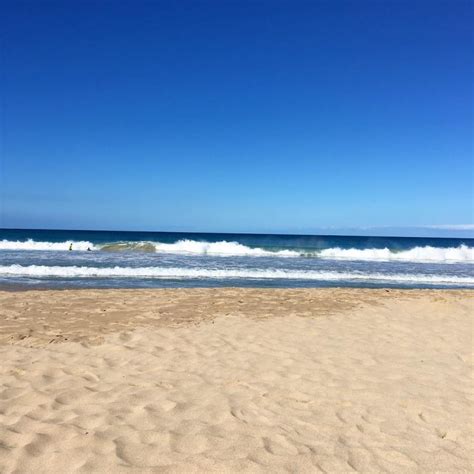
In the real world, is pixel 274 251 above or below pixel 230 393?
above

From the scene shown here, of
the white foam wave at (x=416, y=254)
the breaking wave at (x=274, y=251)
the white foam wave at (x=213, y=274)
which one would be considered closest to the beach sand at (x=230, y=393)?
the white foam wave at (x=213, y=274)

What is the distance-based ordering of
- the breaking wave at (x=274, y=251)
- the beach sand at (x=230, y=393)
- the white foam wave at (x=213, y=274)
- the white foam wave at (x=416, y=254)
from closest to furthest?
the beach sand at (x=230, y=393), the white foam wave at (x=213, y=274), the white foam wave at (x=416, y=254), the breaking wave at (x=274, y=251)

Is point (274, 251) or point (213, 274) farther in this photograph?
point (274, 251)

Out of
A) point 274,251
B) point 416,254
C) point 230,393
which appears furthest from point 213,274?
point 416,254

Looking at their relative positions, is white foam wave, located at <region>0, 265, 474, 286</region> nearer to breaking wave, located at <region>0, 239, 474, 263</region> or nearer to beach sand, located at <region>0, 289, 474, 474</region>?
beach sand, located at <region>0, 289, 474, 474</region>

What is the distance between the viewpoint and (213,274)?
58.4ft

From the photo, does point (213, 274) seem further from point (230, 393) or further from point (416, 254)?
point (416, 254)

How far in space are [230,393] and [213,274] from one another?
13.6 meters

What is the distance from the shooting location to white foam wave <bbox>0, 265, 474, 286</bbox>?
16391mm

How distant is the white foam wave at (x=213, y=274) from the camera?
1639cm

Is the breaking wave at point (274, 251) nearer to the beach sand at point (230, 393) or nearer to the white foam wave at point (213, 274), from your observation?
the white foam wave at point (213, 274)

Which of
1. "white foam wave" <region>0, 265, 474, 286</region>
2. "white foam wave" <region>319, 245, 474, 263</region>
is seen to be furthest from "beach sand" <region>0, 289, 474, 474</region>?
A: "white foam wave" <region>319, 245, 474, 263</region>

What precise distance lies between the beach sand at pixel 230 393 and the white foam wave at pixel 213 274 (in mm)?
8309

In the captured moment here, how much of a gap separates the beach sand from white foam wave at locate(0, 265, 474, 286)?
27.3 ft
